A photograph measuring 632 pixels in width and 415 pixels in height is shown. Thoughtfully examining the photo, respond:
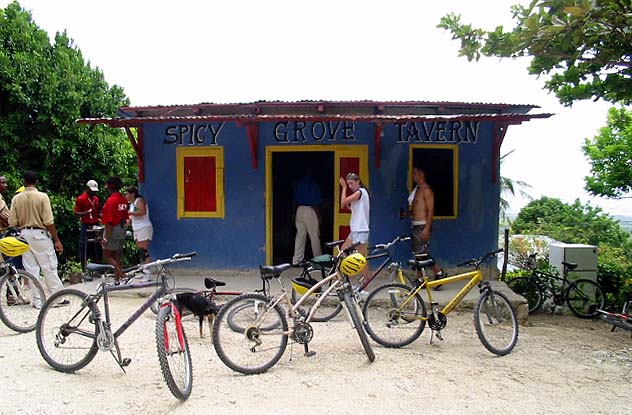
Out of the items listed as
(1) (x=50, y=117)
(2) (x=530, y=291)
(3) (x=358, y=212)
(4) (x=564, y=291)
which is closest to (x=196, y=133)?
(3) (x=358, y=212)

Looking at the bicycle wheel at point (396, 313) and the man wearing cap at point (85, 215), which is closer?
the bicycle wheel at point (396, 313)

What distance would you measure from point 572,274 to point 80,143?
1073cm

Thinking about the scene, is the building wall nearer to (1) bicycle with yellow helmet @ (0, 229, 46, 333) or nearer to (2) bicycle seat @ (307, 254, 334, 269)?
(1) bicycle with yellow helmet @ (0, 229, 46, 333)

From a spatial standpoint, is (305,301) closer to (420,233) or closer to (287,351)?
(287,351)

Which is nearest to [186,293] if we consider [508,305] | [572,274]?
[508,305]

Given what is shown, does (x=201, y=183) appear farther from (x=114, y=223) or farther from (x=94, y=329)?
(x=94, y=329)

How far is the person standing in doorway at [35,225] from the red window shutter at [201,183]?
2462 millimetres

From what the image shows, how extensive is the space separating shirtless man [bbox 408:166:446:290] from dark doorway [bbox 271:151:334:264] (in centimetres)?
221

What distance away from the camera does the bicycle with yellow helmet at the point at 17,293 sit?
638cm

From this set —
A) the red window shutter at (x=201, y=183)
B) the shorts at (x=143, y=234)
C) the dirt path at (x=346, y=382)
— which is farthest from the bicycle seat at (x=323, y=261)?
the shorts at (x=143, y=234)

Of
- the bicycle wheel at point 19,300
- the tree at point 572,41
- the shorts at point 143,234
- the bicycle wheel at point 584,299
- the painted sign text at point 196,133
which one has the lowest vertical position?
the bicycle wheel at point 584,299

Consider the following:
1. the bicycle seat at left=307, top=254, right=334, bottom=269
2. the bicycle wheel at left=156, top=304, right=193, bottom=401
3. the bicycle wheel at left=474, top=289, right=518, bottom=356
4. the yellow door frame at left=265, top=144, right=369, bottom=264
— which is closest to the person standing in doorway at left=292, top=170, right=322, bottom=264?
the yellow door frame at left=265, top=144, right=369, bottom=264

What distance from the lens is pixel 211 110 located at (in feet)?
29.6

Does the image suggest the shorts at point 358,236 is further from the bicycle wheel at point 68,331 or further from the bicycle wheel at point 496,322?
the bicycle wheel at point 68,331
